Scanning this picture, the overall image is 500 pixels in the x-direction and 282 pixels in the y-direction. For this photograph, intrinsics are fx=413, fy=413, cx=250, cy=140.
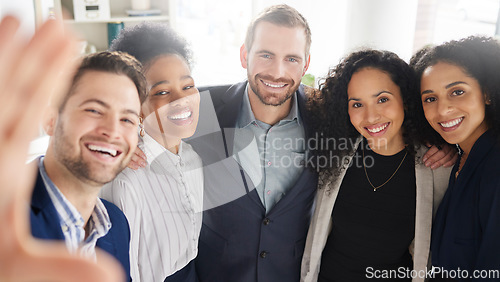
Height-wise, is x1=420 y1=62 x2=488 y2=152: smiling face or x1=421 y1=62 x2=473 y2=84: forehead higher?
x1=421 y1=62 x2=473 y2=84: forehead

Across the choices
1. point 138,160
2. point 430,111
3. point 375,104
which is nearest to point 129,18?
point 138,160

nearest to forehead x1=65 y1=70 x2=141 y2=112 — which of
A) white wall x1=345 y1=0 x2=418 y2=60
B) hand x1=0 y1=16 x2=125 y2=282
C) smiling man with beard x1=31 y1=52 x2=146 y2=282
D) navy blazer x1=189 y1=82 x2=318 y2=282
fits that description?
smiling man with beard x1=31 y1=52 x2=146 y2=282

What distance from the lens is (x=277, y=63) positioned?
1.85 m

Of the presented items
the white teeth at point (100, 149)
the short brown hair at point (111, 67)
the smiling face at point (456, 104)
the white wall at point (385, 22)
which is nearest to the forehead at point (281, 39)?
the smiling face at point (456, 104)

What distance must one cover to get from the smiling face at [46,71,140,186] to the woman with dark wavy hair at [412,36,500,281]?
3.66 feet

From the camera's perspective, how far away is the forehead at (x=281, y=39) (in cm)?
185

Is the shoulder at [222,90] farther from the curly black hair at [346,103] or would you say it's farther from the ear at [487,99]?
the ear at [487,99]

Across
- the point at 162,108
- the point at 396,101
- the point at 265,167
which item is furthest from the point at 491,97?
the point at 162,108

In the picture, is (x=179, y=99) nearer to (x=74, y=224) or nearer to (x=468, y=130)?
(x=74, y=224)

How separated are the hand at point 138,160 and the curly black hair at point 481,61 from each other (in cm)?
115

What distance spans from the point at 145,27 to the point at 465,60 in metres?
1.22

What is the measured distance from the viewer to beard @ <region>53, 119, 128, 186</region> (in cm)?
97

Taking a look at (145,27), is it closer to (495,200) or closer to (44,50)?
(44,50)

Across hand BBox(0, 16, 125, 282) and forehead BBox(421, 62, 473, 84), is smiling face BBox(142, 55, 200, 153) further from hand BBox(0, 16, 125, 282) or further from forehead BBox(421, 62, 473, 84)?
hand BBox(0, 16, 125, 282)
